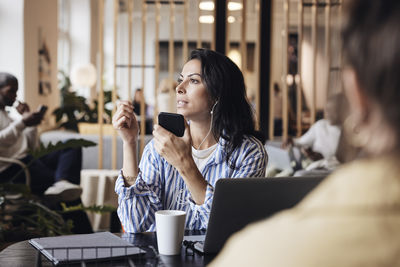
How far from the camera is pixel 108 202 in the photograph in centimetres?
440

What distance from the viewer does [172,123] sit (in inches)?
63.8

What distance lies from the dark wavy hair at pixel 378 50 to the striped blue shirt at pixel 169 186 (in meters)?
1.06

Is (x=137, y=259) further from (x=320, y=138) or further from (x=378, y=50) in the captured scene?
(x=320, y=138)

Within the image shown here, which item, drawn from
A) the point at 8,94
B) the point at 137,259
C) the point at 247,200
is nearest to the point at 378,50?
the point at 247,200

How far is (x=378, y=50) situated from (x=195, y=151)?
1.38 m

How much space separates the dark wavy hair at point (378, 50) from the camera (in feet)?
1.60

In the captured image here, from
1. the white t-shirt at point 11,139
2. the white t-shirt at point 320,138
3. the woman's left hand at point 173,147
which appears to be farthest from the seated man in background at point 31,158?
the white t-shirt at point 320,138

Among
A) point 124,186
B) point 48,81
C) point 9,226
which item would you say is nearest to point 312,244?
point 124,186

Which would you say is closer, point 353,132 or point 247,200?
point 353,132

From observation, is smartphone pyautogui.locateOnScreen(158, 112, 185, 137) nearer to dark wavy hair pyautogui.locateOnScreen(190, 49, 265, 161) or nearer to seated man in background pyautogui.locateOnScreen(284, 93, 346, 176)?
dark wavy hair pyautogui.locateOnScreen(190, 49, 265, 161)

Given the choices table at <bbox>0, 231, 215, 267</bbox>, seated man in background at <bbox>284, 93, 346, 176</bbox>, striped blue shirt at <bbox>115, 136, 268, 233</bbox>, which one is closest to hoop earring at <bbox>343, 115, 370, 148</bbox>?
table at <bbox>0, 231, 215, 267</bbox>

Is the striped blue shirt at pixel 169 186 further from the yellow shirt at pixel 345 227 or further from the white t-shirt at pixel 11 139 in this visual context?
the white t-shirt at pixel 11 139

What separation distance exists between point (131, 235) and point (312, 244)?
1007 mm

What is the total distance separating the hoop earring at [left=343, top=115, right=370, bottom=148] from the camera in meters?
0.56
